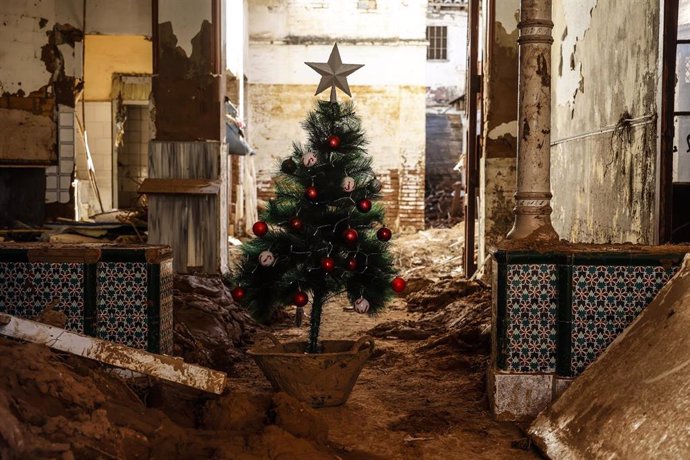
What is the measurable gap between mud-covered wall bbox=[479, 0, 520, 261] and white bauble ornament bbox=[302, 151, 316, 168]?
490 centimetres

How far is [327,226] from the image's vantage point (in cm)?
531

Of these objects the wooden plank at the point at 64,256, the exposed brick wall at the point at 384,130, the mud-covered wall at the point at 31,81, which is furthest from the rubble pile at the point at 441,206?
the wooden plank at the point at 64,256

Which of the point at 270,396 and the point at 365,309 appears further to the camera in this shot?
the point at 365,309

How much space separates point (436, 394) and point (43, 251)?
2.74 m

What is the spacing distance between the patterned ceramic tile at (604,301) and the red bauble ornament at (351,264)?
1.40 m

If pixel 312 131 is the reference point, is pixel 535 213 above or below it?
below

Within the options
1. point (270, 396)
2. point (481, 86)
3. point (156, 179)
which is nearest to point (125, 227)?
point (156, 179)

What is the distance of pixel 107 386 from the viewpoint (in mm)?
4082

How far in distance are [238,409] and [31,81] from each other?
8440 millimetres

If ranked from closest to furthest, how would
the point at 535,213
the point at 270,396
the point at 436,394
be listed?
1. the point at 270,396
2. the point at 535,213
3. the point at 436,394

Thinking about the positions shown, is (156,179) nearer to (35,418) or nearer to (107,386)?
(107,386)

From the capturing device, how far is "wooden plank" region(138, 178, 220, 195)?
9.04m

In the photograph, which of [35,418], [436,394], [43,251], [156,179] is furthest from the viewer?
[156,179]

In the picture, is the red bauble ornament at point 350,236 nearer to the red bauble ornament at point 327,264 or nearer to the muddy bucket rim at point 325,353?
the red bauble ornament at point 327,264
